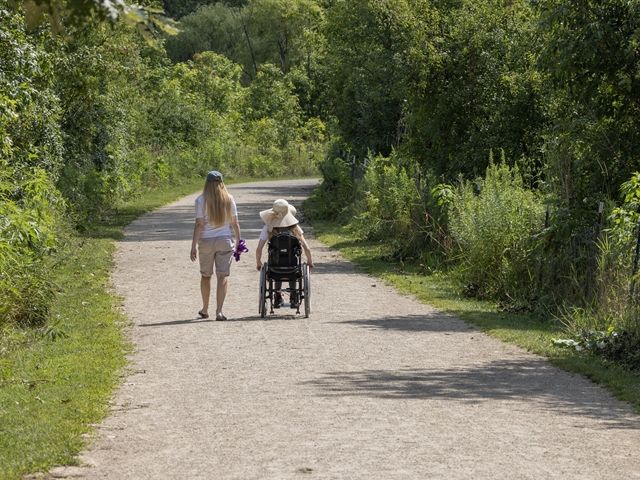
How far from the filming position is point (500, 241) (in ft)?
51.1

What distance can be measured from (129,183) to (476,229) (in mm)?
20525

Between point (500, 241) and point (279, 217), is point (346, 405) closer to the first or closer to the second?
point (279, 217)

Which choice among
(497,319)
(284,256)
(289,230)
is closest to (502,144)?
(497,319)

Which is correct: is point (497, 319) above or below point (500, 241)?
below

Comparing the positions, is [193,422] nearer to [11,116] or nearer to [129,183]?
[11,116]

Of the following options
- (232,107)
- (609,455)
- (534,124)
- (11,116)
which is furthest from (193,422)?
(232,107)

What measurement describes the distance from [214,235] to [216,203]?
1.38 ft

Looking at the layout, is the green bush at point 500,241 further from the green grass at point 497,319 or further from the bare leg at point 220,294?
the bare leg at point 220,294

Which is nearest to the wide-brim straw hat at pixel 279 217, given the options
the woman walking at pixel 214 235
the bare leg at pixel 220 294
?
the woman walking at pixel 214 235

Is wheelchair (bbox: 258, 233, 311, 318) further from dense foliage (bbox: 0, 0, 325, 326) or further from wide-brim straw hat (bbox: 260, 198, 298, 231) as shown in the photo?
dense foliage (bbox: 0, 0, 325, 326)

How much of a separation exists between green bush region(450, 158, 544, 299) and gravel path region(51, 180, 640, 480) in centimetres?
156

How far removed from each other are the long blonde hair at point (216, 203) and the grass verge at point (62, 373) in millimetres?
1653

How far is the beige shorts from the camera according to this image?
1324 cm

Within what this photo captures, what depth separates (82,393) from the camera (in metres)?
8.70
